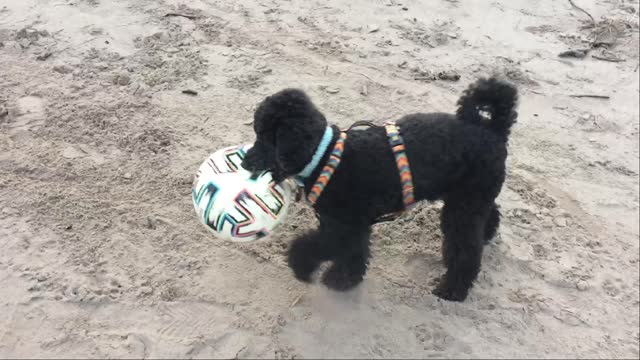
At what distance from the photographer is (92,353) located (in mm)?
3354

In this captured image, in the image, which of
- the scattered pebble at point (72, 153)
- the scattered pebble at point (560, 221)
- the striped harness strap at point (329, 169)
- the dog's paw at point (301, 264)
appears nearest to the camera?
the striped harness strap at point (329, 169)

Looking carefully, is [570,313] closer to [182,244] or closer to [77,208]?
[182,244]

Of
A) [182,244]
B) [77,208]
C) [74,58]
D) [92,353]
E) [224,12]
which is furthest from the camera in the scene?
[224,12]

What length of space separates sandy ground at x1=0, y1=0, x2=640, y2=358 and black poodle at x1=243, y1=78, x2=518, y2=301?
A: 2.15 ft

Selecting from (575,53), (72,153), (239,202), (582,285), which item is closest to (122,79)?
(72,153)

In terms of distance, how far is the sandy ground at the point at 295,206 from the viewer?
3.49m

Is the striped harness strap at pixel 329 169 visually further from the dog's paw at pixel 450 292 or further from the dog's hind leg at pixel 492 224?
the dog's hind leg at pixel 492 224


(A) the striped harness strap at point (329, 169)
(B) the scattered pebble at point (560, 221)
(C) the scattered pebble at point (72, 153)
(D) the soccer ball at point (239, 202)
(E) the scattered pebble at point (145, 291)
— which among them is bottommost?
(E) the scattered pebble at point (145, 291)

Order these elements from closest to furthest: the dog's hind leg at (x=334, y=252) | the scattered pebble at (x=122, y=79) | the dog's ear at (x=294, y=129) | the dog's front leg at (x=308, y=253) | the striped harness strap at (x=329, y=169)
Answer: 1. the dog's ear at (x=294, y=129)
2. the striped harness strap at (x=329, y=169)
3. the dog's hind leg at (x=334, y=252)
4. the dog's front leg at (x=308, y=253)
5. the scattered pebble at (x=122, y=79)

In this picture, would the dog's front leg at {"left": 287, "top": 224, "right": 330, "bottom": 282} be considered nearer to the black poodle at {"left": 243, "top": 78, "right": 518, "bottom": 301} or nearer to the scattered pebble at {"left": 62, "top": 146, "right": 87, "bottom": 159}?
the black poodle at {"left": 243, "top": 78, "right": 518, "bottom": 301}

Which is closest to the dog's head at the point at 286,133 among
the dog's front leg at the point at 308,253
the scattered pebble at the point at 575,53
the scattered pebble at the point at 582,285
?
the dog's front leg at the point at 308,253

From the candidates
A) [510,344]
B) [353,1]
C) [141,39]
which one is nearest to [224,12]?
[141,39]

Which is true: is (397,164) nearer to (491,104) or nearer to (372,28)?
(491,104)

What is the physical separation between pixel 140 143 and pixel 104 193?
2.16ft
